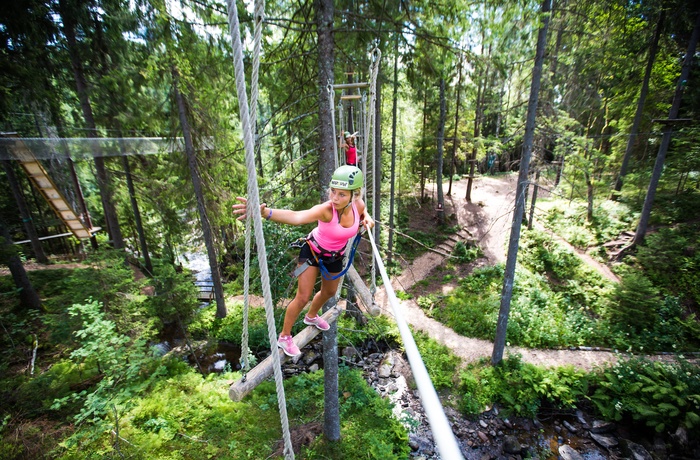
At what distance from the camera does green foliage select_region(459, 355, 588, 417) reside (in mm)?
7461

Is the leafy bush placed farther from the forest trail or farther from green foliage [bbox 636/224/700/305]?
green foliage [bbox 636/224/700/305]

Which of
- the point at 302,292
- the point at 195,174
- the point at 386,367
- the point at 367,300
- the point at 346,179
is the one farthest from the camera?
the point at 386,367

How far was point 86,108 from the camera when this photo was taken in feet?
27.6

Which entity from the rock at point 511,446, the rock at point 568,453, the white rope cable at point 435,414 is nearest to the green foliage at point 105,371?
the white rope cable at point 435,414

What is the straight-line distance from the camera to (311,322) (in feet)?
11.8

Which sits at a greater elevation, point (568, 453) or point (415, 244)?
point (415, 244)

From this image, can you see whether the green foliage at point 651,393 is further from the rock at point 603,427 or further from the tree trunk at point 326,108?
the tree trunk at point 326,108

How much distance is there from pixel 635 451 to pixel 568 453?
1383mm

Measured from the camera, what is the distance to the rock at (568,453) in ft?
21.5

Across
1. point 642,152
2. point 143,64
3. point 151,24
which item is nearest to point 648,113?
point 642,152

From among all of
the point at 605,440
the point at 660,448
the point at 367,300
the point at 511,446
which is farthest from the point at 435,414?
the point at 660,448

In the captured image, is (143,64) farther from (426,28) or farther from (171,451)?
(171,451)

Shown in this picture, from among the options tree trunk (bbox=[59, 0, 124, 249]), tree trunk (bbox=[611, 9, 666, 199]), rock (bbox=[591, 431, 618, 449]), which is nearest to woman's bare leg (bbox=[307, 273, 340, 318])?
rock (bbox=[591, 431, 618, 449])

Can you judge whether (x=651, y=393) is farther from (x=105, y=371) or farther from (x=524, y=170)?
(x=105, y=371)
